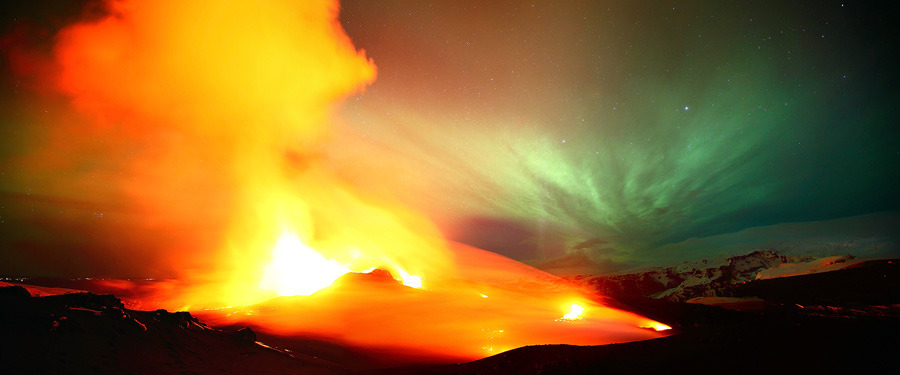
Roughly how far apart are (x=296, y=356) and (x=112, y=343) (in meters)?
10.5

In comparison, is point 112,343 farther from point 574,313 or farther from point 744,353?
point 574,313

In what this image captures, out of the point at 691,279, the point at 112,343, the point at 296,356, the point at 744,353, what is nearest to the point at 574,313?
the point at 744,353

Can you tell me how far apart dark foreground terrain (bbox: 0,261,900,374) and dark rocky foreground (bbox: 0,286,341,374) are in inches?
1.6

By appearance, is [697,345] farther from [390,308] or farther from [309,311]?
[309,311]

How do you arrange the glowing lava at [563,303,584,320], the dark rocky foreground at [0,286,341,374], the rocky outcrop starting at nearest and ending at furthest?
1. the dark rocky foreground at [0,286,341,374]
2. the glowing lava at [563,303,584,320]
3. the rocky outcrop

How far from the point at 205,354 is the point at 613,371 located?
2226cm

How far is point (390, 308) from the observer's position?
43.8 meters

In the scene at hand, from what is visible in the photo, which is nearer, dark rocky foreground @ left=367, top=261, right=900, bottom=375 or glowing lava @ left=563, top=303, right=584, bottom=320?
dark rocky foreground @ left=367, top=261, right=900, bottom=375

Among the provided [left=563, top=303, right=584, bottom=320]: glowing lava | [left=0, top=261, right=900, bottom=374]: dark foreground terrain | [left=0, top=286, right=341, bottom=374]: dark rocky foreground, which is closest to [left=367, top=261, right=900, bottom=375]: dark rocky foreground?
[left=0, top=261, right=900, bottom=374]: dark foreground terrain

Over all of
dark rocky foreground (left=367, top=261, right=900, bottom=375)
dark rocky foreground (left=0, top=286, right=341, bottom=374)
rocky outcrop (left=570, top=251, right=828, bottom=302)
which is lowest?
rocky outcrop (left=570, top=251, right=828, bottom=302)

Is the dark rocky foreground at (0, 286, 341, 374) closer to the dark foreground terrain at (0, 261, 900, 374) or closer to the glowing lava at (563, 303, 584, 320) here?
the dark foreground terrain at (0, 261, 900, 374)

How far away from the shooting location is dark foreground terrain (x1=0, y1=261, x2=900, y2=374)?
13.5 m

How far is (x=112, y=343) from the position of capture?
601 inches

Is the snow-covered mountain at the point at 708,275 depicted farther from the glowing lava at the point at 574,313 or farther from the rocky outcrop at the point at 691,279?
the glowing lava at the point at 574,313
